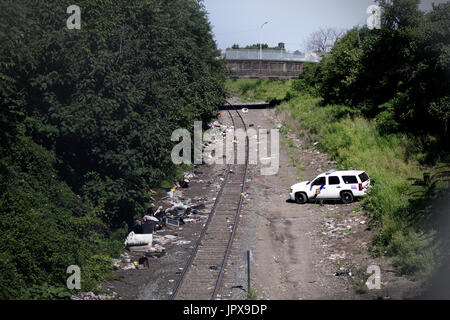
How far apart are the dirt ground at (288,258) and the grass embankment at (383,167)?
2.33 ft

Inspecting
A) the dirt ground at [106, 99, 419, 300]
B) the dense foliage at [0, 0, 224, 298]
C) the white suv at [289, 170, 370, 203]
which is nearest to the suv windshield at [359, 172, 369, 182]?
the white suv at [289, 170, 370, 203]

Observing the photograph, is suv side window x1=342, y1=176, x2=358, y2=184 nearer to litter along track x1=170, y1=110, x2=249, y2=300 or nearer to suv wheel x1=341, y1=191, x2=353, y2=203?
suv wheel x1=341, y1=191, x2=353, y2=203

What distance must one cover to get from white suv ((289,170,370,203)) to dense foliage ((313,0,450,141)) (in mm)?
7260

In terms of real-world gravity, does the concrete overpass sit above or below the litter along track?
above

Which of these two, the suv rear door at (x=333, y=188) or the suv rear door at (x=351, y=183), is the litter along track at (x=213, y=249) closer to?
the suv rear door at (x=333, y=188)

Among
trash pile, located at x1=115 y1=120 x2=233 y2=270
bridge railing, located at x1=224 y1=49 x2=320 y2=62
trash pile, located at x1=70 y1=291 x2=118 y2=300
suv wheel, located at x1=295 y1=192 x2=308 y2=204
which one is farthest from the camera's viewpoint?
bridge railing, located at x1=224 y1=49 x2=320 y2=62

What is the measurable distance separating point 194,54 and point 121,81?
58.4ft

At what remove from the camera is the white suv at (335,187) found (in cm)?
2088

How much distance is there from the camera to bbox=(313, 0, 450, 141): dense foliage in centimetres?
2514

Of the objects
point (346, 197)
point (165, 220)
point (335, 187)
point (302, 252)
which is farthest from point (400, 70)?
point (165, 220)

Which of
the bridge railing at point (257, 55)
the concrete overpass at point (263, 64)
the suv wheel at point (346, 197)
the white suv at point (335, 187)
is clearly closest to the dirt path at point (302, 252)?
the suv wheel at point (346, 197)
